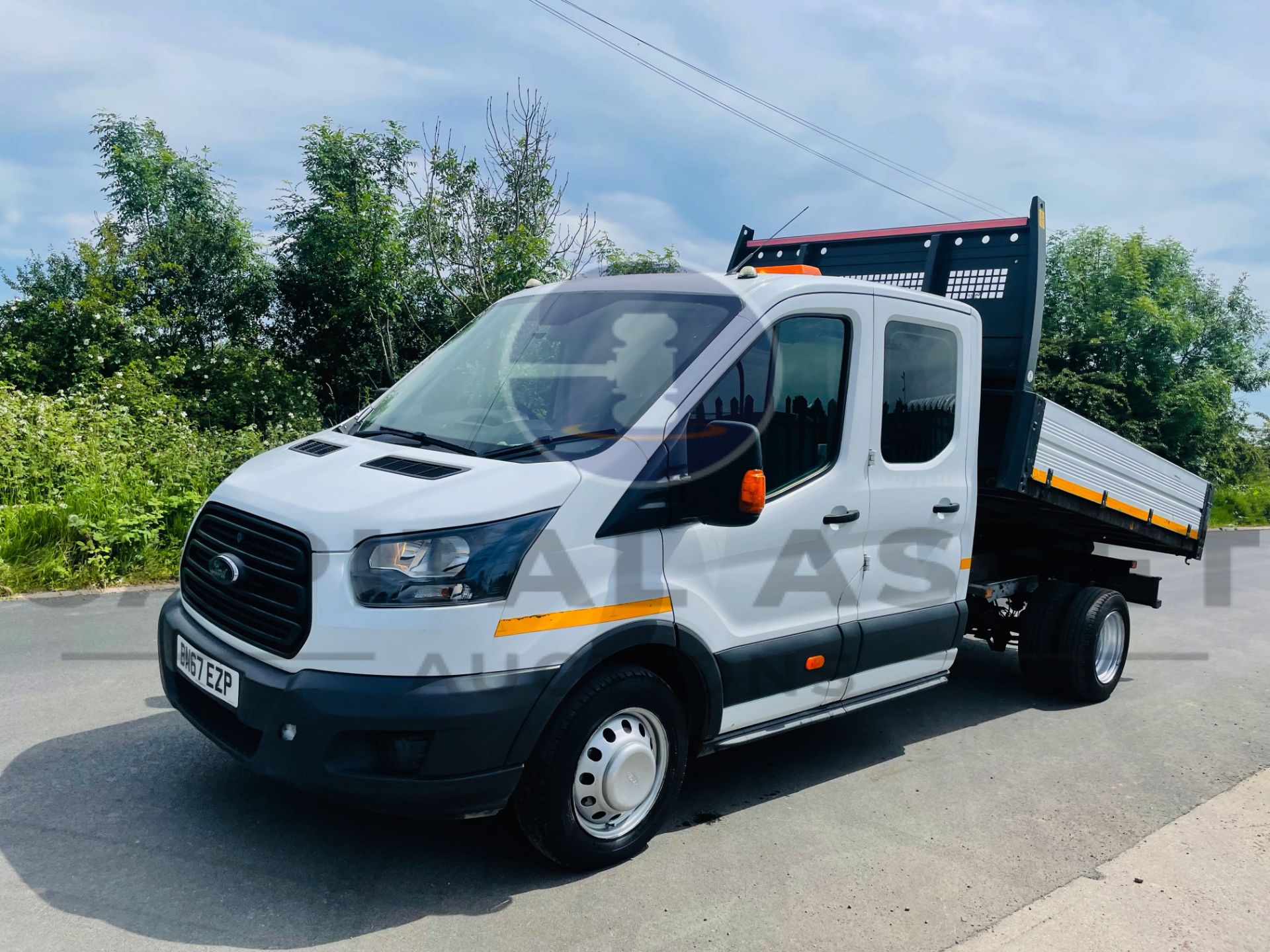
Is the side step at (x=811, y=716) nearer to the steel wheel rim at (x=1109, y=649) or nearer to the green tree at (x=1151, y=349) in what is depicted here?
the steel wheel rim at (x=1109, y=649)

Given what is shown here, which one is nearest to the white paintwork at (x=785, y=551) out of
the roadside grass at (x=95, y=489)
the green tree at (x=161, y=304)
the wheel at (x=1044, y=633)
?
the wheel at (x=1044, y=633)

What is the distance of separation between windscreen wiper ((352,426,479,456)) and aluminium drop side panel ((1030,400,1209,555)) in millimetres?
3268

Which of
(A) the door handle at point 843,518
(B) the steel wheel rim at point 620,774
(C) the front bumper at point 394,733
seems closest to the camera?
(C) the front bumper at point 394,733

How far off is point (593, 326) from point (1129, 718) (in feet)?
14.2

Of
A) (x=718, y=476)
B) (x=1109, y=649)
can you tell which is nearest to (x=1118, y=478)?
(x=1109, y=649)

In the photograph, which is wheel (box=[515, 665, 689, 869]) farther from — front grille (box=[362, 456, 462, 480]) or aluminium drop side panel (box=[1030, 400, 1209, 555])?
aluminium drop side panel (box=[1030, 400, 1209, 555])

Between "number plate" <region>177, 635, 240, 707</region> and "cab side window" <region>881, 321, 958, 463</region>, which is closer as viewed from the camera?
"number plate" <region>177, 635, 240, 707</region>

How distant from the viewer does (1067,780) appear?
5000 mm

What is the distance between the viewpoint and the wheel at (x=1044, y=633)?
20.7 feet

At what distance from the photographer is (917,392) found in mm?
4738

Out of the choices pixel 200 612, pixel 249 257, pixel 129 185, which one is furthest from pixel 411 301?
pixel 200 612

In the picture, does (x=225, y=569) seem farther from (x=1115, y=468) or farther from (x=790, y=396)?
(x=1115, y=468)

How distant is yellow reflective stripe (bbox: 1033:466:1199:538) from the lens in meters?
5.57

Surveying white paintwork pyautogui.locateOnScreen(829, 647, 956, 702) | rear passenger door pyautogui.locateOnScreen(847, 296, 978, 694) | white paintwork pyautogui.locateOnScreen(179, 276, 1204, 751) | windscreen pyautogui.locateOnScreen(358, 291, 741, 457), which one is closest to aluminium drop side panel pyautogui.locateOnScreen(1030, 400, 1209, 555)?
white paintwork pyautogui.locateOnScreen(179, 276, 1204, 751)
